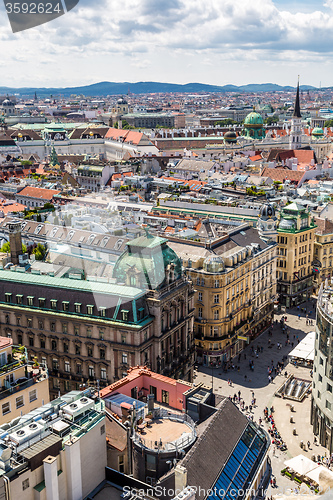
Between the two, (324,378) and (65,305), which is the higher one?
(65,305)

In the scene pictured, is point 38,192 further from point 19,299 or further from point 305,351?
point 305,351

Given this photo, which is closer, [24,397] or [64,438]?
[64,438]

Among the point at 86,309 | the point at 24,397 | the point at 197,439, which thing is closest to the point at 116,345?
the point at 86,309

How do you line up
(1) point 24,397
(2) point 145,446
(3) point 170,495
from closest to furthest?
1. (3) point 170,495
2. (2) point 145,446
3. (1) point 24,397

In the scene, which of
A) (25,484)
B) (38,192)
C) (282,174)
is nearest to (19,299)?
(25,484)

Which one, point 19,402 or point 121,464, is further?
point 19,402

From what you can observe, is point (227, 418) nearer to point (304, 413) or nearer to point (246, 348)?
point (304, 413)

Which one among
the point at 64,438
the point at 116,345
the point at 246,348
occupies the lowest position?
the point at 246,348
